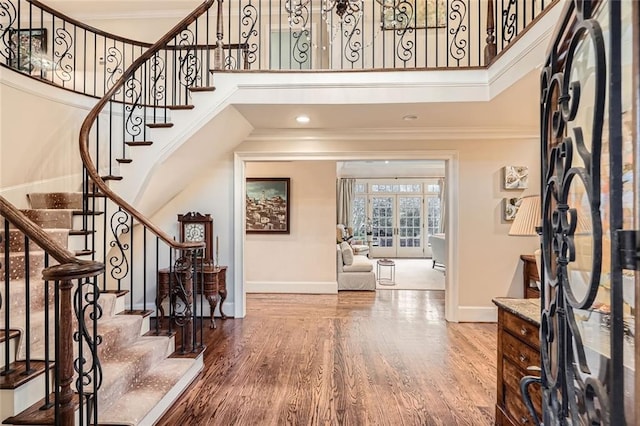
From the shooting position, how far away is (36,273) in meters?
2.38

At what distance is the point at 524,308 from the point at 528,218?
2.83ft

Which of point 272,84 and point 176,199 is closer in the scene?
point 272,84

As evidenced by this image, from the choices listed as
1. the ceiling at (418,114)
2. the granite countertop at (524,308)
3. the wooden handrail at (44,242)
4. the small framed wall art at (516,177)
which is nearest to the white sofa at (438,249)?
the small framed wall art at (516,177)

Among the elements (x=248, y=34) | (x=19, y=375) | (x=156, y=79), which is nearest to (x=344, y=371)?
(x=19, y=375)

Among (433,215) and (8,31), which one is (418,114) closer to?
(8,31)

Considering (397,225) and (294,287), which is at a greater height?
(397,225)

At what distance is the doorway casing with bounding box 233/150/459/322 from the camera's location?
14.1ft

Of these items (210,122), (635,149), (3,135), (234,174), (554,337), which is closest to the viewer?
(635,149)

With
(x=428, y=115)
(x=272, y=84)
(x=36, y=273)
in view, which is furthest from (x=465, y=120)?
(x=36, y=273)

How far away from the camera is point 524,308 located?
6.32 feet

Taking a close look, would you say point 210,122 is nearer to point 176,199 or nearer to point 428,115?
point 176,199

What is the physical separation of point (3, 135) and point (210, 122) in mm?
1836

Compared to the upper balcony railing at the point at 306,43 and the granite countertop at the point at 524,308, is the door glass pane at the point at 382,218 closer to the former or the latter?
the upper balcony railing at the point at 306,43

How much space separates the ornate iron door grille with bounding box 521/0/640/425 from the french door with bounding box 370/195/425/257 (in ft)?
29.9
